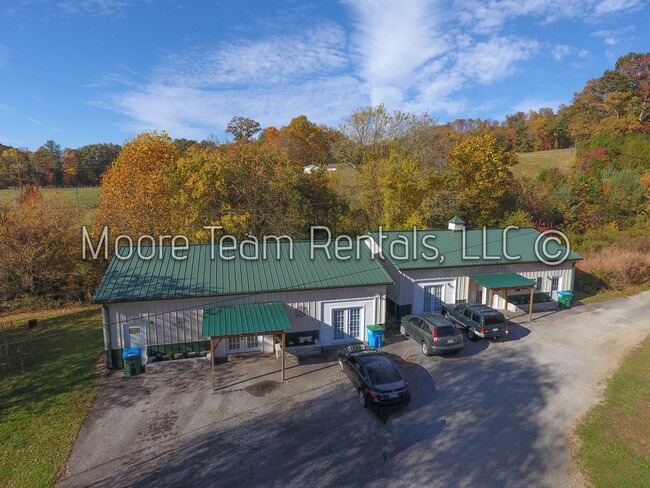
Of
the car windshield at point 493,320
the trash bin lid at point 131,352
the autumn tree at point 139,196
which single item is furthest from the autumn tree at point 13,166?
the car windshield at point 493,320

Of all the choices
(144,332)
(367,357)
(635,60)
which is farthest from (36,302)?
(635,60)

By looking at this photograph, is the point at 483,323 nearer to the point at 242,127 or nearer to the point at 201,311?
the point at 201,311

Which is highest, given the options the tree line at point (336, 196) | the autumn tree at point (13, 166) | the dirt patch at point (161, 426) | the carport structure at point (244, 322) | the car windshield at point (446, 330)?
the autumn tree at point (13, 166)

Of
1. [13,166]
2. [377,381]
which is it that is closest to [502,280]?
[377,381]

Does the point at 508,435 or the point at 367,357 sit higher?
the point at 367,357

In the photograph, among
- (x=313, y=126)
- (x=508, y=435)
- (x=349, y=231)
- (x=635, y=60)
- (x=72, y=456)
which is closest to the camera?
(x=72, y=456)

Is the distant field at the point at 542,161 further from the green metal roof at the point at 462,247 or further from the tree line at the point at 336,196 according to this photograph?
the green metal roof at the point at 462,247

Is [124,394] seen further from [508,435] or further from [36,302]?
[36,302]
